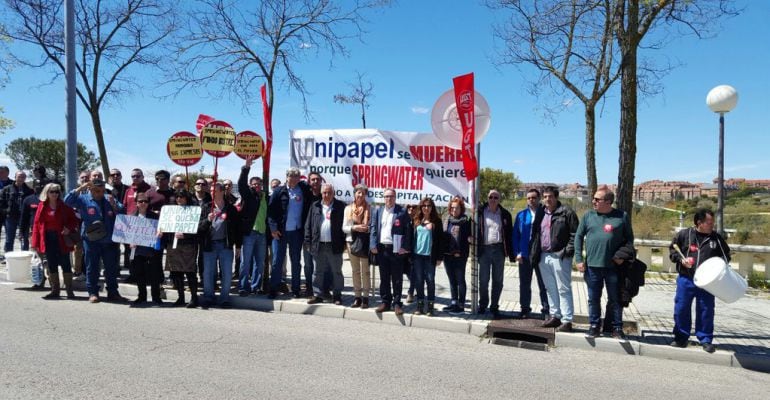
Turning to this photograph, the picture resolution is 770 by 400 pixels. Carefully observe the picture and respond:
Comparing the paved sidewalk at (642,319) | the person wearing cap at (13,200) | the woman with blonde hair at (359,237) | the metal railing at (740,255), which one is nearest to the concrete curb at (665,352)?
the paved sidewalk at (642,319)

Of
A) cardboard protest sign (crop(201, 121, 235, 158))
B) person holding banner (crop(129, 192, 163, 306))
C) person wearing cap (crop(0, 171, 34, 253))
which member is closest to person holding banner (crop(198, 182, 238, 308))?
person holding banner (crop(129, 192, 163, 306))

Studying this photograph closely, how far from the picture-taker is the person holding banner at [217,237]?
7.45m

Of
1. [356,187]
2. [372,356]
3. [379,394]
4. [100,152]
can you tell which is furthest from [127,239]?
[100,152]

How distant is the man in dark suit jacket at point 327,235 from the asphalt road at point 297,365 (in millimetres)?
1000

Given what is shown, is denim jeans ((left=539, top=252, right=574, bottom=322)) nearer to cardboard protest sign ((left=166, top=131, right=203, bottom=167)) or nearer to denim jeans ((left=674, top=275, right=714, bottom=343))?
denim jeans ((left=674, top=275, right=714, bottom=343))

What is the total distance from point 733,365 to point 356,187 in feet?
17.5

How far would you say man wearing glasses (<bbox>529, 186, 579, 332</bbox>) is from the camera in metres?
6.37

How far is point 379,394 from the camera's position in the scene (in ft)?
13.9

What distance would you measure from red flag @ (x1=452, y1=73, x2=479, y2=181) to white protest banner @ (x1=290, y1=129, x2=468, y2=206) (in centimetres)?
39

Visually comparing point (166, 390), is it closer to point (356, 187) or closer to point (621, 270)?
point (356, 187)

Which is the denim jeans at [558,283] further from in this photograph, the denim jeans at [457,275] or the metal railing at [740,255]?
the metal railing at [740,255]

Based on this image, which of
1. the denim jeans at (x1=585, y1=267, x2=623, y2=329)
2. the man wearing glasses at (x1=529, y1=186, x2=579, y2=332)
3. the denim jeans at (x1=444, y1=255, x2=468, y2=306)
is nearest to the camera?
the denim jeans at (x1=585, y1=267, x2=623, y2=329)

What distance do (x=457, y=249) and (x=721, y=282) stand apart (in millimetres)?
3187

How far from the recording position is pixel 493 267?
7.06 metres
